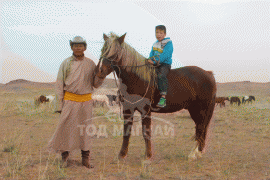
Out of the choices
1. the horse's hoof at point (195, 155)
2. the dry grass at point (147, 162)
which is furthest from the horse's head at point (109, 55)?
the horse's hoof at point (195, 155)

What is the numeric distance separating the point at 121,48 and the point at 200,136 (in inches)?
115

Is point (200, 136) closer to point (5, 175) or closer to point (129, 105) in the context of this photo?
point (129, 105)

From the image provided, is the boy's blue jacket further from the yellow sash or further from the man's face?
the yellow sash

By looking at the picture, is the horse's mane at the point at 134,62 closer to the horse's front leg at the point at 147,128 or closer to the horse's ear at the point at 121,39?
the horse's ear at the point at 121,39

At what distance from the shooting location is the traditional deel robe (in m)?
4.01

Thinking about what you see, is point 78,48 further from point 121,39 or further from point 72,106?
point 72,106

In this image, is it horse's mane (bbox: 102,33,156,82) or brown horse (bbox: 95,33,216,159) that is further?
horse's mane (bbox: 102,33,156,82)

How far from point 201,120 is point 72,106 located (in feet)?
10.2

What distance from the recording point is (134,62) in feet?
14.1

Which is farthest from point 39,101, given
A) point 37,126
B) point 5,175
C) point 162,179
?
point 162,179

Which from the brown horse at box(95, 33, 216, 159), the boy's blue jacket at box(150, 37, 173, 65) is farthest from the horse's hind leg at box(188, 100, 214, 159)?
the boy's blue jacket at box(150, 37, 173, 65)

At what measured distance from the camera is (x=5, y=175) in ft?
12.4

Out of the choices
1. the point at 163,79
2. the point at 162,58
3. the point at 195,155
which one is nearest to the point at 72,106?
the point at 163,79

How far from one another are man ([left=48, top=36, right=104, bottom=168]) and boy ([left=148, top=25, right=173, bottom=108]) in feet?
4.21
